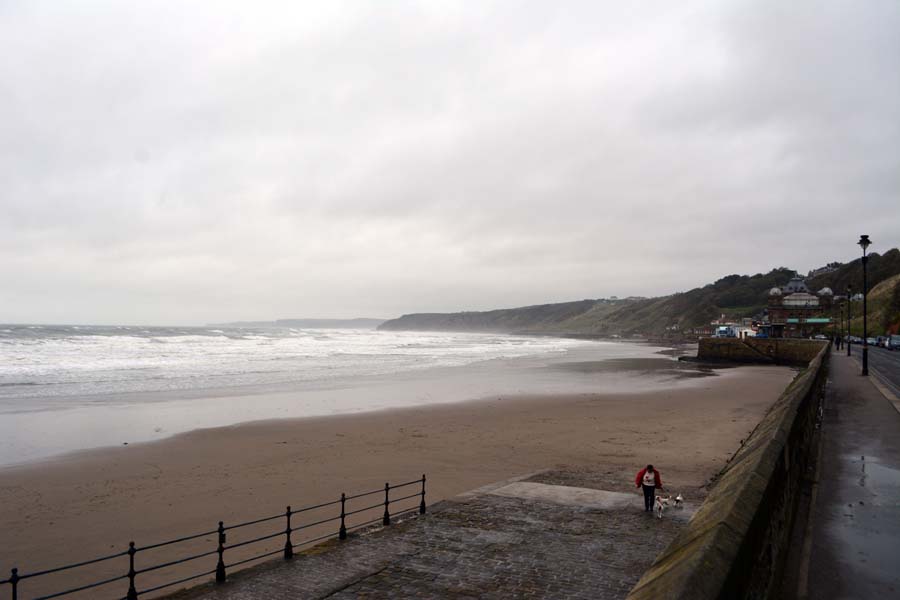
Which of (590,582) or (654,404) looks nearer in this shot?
(590,582)

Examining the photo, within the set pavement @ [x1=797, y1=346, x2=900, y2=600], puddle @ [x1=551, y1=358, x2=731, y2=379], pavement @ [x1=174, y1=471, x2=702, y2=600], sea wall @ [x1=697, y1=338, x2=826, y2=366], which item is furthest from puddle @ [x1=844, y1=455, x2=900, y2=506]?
sea wall @ [x1=697, y1=338, x2=826, y2=366]

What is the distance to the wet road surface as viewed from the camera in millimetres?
6285

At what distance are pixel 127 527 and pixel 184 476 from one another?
351cm

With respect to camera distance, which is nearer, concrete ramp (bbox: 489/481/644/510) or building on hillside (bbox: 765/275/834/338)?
concrete ramp (bbox: 489/481/644/510)

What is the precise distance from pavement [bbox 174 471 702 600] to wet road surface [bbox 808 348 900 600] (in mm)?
1975

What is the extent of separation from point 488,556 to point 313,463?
8.74m

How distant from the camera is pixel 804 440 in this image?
10.3 meters

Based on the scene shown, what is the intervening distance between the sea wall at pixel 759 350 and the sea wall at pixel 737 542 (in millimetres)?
53061

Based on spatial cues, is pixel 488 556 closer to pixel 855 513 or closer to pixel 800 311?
pixel 855 513

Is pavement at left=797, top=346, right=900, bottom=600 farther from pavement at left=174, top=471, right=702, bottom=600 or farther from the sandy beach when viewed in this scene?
the sandy beach

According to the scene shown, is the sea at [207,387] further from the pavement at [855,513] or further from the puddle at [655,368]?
the pavement at [855,513]

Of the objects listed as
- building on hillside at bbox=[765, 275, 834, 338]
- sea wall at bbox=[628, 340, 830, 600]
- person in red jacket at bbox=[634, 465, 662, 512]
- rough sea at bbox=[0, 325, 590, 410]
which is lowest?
rough sea at bbox=[0, 325, 590, 410]

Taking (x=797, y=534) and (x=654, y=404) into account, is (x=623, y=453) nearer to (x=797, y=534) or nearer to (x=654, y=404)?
(x=797, y=534)

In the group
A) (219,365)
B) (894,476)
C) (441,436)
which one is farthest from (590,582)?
(219,365)
